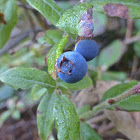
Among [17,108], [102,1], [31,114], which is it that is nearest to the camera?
[102,1]

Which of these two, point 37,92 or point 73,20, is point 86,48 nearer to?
point 73,20

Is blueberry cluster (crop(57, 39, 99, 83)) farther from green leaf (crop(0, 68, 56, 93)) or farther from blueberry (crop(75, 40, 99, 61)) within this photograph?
green leaf (crop(0, 68, 56, 93))

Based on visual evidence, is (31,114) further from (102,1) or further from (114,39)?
(102,1)

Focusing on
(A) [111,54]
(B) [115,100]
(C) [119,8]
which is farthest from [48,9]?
(A) [111,54]

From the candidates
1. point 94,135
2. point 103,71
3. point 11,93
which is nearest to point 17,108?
point 11,93

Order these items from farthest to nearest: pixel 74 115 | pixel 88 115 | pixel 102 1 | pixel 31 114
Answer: pixel 31 114
pixel 88 115
pixel 102 1
pixel 74 115

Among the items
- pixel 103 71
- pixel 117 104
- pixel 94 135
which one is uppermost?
pixel 117 104

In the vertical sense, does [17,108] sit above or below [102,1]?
below
